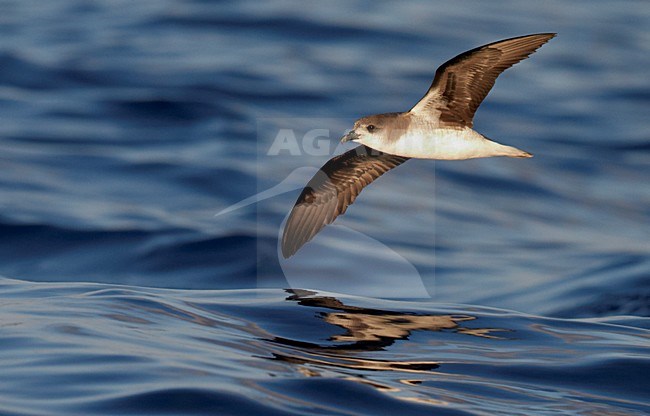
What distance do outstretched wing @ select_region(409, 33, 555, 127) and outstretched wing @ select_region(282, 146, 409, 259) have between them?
4.22ft

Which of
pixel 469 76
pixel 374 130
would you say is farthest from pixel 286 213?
pixel 469 76

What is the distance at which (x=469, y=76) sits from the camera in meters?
7.48

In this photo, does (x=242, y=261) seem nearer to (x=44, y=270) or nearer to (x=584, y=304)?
(x=44, y=270)

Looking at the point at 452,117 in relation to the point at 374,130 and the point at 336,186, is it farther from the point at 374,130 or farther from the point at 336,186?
the point at 336,186

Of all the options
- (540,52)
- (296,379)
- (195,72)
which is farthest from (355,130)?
(540,52)

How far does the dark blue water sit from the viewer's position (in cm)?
708

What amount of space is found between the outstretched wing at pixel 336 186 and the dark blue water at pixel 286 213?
63 cm

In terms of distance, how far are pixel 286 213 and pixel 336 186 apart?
381 centimetres

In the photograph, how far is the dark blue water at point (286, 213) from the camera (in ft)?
23.2

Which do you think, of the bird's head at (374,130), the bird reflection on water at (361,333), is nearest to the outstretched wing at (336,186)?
the bird reflection on water at (361,333)

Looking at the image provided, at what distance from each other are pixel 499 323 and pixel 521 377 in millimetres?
1500

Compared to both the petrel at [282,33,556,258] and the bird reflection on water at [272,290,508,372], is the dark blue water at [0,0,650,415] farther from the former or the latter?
the petrel at [282,33,556,258]

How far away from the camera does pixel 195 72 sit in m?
17.5

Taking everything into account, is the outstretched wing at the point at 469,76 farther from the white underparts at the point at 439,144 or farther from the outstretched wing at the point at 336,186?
the outstretched wing at the point at 336,186
